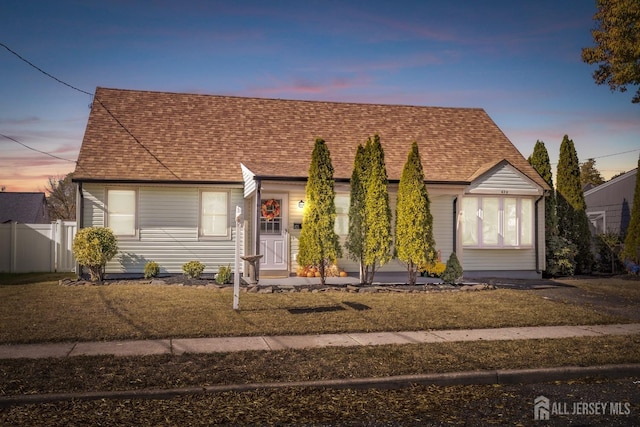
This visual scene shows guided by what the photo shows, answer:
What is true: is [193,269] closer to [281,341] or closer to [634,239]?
[281,341]

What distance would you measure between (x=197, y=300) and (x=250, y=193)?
5049 millimetres

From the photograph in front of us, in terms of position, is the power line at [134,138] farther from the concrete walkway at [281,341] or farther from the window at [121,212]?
the concrete walkway at [281,341]

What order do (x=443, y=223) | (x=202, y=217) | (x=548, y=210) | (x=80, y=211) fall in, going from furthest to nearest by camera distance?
(x=548, y=210) < (x=443, y=223) < (x=202, y=217) < (x=80, y=211)

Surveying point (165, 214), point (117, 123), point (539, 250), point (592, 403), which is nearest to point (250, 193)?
point (165, 214)

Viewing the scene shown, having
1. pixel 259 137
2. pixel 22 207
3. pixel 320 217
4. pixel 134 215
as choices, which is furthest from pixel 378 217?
pixel 22 207

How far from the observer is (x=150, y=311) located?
11539 mm

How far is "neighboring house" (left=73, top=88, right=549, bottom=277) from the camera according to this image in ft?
59.3

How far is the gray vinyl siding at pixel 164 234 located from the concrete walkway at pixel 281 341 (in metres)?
9.64

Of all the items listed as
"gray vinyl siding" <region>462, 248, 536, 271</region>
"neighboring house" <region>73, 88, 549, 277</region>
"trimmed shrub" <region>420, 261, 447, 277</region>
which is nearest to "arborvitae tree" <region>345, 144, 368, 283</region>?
"neighboring house" <region>73, 88, 549, 277</region>

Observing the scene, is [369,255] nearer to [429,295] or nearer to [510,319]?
[429,295]

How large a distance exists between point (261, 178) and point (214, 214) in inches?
129

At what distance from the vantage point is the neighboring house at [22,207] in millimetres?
37125

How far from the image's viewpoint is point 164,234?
18.4 meters

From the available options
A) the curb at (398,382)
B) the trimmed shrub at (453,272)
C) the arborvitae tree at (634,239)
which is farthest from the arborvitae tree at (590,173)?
the curb at (398,382)
